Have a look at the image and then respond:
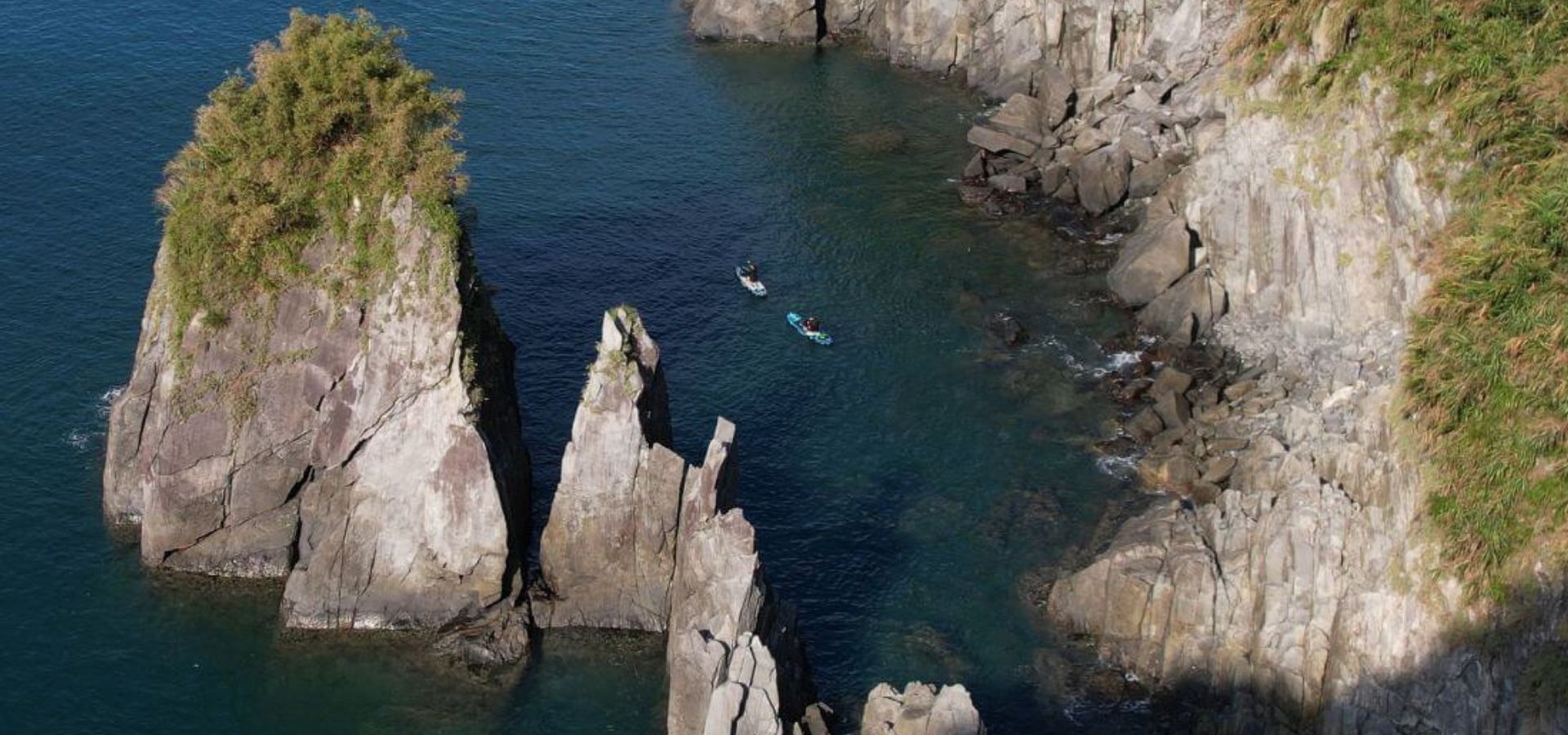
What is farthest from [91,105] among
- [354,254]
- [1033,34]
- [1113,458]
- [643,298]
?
[1113,458]

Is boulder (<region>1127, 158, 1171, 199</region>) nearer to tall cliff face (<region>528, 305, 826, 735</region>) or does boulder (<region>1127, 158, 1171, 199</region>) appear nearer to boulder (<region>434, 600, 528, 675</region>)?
tall cliff face (<region>528, 305, 826, 735</region>)

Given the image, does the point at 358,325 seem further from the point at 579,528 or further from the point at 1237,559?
the point at 1237,559

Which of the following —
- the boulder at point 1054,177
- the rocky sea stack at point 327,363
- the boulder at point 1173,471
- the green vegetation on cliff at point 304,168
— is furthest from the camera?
the boulder at point 1054,177

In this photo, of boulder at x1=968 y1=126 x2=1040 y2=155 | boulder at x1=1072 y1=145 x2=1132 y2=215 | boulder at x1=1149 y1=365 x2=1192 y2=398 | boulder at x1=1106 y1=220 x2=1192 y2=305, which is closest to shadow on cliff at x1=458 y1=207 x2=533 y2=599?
boulder at x1=1149 y1=365 x2=1192 y2=398

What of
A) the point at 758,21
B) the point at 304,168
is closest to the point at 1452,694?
the point at 304,168

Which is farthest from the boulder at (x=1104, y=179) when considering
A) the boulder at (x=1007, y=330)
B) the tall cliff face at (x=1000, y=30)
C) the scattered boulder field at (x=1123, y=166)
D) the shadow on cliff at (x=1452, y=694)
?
the shadow on cliff at (x=1452, y=694)

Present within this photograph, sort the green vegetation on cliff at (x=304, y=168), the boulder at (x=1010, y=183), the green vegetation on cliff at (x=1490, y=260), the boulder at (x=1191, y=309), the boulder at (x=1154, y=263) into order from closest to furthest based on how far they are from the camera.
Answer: the green vegetation on cliff at (x=1490, y=260), the green vegetation on cliff at (x=304, y=168), the boulder at (x=1191, y=309), the boulder at (x=1154, y=263), the boulder at (x=1010, y=183)

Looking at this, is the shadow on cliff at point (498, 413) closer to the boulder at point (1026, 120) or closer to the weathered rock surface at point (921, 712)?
the weathered rock surface at point (921, 712)
